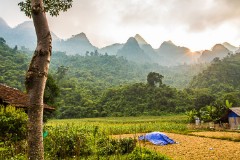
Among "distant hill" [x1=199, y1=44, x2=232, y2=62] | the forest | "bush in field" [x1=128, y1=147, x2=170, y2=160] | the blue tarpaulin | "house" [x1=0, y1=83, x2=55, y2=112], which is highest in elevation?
"distant hill" [x1=199, y1=44, x2=232, y2=62]

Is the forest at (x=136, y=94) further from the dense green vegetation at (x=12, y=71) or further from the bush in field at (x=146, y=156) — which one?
the bush in field at (x=146, y=156)

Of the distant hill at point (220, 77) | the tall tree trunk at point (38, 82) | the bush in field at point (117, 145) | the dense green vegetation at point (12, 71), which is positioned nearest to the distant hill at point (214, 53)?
the distant hill at point (220, 77)

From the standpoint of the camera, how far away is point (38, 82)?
573 centimetres

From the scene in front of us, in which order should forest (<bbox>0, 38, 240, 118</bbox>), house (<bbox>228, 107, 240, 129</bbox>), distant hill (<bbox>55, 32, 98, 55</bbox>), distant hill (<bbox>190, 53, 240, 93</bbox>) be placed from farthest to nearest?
distant hill (<bbox>55, 32, 98, 55</bbox>) → distant hill (<bbox>190, 53, 240, 93</bbox>) → forest (<bbox>0, 38, 240, 118</bbox>) → house (<bbox>228, 107, 240, 129</bbox>)

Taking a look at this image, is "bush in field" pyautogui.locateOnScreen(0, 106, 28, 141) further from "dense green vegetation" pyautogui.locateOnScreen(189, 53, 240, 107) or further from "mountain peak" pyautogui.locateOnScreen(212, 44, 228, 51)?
"mountain peak" pyautogui.locateOnScreen(212, 44, 228, 51)

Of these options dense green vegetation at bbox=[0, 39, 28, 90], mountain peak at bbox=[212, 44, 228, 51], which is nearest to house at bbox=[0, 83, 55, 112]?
dense green vegetation at bbox=[0, 39, 28, 90]

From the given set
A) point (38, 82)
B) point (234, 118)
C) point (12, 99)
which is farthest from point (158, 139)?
point (234, 118)

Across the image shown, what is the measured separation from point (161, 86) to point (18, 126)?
59284 mm

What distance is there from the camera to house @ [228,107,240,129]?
30.7 meters

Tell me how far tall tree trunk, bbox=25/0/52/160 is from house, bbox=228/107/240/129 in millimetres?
30073

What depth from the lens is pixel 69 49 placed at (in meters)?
194

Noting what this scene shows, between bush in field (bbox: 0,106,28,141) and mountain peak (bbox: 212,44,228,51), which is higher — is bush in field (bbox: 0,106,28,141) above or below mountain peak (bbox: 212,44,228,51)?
below

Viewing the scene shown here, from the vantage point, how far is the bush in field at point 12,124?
396 inches

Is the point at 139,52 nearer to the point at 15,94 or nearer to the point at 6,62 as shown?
the point at 6,62
